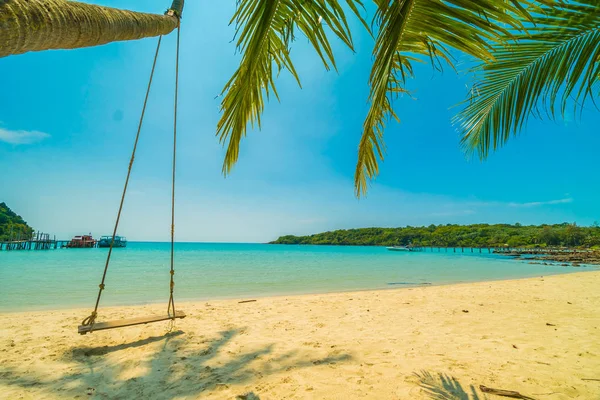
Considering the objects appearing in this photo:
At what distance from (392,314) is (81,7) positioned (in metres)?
5.88

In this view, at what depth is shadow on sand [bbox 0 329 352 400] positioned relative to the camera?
8.43ft

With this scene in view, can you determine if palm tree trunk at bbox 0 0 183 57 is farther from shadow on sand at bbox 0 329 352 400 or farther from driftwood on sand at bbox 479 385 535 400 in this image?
driftwood on sand at bbox 479 385 535 400

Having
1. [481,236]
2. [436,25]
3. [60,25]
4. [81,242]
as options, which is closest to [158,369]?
[60,25]

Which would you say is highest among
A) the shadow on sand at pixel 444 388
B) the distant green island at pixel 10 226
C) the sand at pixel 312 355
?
the distant green island at pixel 10 226

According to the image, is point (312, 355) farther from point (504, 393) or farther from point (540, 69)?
point (540, 69)

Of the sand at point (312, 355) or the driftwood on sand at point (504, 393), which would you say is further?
the sand at point (312, 355)

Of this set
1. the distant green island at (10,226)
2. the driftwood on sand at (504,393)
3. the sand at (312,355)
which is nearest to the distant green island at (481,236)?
the sand at (312,355)

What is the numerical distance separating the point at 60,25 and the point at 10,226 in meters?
68.4

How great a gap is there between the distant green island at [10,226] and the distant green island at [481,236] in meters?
82.2

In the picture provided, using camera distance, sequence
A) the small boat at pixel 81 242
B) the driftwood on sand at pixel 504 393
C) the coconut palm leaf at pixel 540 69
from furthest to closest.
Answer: the small boat at pixel 81 242 < the driftwood on sand at pixel 504 393 < the coconut palm leaf at pixel 540 69

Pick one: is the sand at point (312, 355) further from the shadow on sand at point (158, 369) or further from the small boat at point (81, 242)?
the small boat at point (81, 242)

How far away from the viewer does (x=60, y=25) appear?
114 centimetres

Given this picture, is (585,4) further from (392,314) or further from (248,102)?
(392,314)

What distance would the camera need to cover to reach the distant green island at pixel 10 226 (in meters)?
48.3
